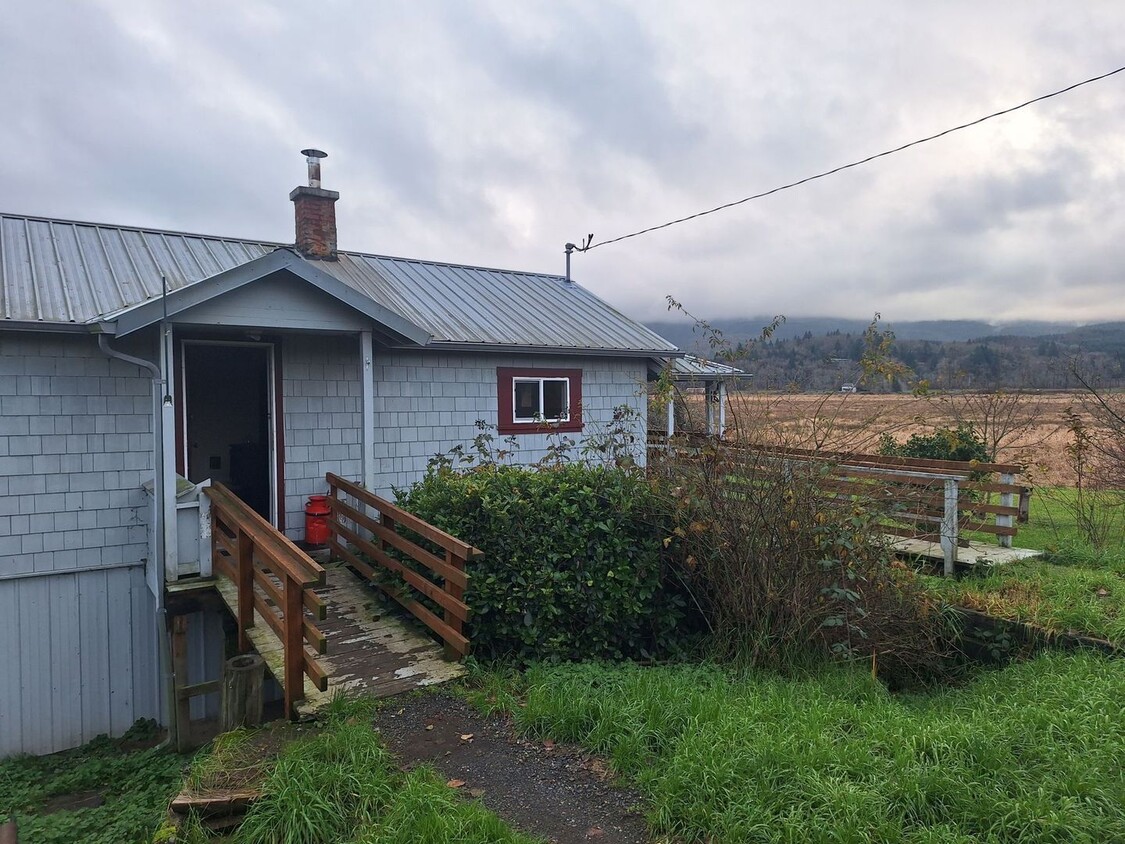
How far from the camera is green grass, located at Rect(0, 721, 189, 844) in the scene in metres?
5.11

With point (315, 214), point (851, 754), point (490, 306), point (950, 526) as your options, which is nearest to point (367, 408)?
point (490, 306)

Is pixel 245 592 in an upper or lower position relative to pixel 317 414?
lower

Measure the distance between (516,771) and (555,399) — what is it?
755cm

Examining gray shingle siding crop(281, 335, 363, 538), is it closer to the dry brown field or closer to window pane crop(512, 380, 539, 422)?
window pane crop(512, 380, 539, 422)

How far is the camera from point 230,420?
11.6m

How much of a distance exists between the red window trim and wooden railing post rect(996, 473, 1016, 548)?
590cm

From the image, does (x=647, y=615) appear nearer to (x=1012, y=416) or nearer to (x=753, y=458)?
(x=753, y=458)

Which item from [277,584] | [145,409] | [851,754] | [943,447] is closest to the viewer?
[851,754]

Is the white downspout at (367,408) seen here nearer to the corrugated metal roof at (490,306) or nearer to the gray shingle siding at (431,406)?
the gray shingle siding at (431,406)

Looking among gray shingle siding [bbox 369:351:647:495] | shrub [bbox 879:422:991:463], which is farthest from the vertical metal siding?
shrub [bbox 879:422:991:463]

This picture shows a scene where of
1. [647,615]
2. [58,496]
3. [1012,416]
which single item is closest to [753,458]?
[647,615]

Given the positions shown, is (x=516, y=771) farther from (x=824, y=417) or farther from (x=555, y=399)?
(x=555, y=399)

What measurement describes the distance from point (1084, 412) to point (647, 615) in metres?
8.06

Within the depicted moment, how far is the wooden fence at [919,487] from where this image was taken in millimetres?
6230
